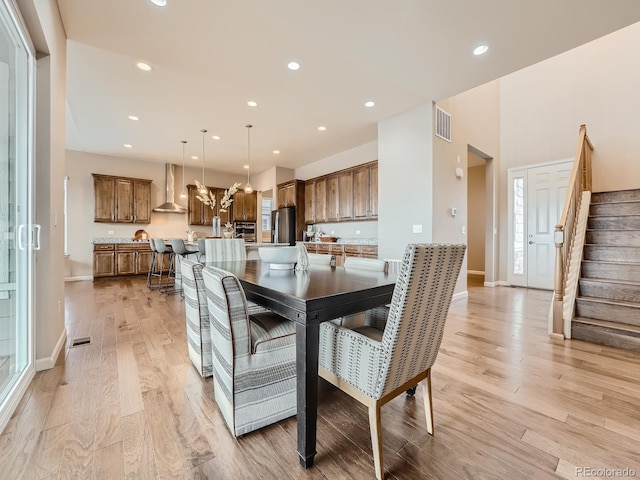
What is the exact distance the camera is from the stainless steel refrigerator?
709 cm

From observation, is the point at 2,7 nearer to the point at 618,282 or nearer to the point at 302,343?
the point at 302,343

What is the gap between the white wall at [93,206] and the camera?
20.9 ft

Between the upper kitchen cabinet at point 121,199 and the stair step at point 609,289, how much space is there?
834 cm

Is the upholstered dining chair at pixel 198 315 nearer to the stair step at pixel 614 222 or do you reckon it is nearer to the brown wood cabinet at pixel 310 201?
the stair step at pixel 614 222

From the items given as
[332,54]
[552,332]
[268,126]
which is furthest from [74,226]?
[552,332]

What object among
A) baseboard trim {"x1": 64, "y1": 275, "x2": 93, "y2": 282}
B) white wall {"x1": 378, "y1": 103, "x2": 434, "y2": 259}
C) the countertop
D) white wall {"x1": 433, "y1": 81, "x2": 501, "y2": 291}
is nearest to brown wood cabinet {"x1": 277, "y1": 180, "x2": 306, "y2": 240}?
the countertop

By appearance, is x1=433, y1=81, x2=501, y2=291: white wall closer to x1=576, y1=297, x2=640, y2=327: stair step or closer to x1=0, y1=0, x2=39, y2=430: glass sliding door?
x1=576, y1=297, x2=640, y2=327: stair step

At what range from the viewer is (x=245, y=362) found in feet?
4.52

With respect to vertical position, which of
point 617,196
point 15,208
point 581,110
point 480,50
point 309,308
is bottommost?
point 309,308

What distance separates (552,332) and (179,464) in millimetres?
3398

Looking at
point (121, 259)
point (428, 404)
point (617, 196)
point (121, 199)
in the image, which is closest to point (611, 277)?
point (617, 196)

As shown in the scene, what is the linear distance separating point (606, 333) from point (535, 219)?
335cm

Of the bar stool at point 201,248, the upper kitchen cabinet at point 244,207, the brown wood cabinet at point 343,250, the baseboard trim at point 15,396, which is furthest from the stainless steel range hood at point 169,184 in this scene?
the baseboard trim at point 15,396

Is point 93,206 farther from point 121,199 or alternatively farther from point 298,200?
point 298,200
